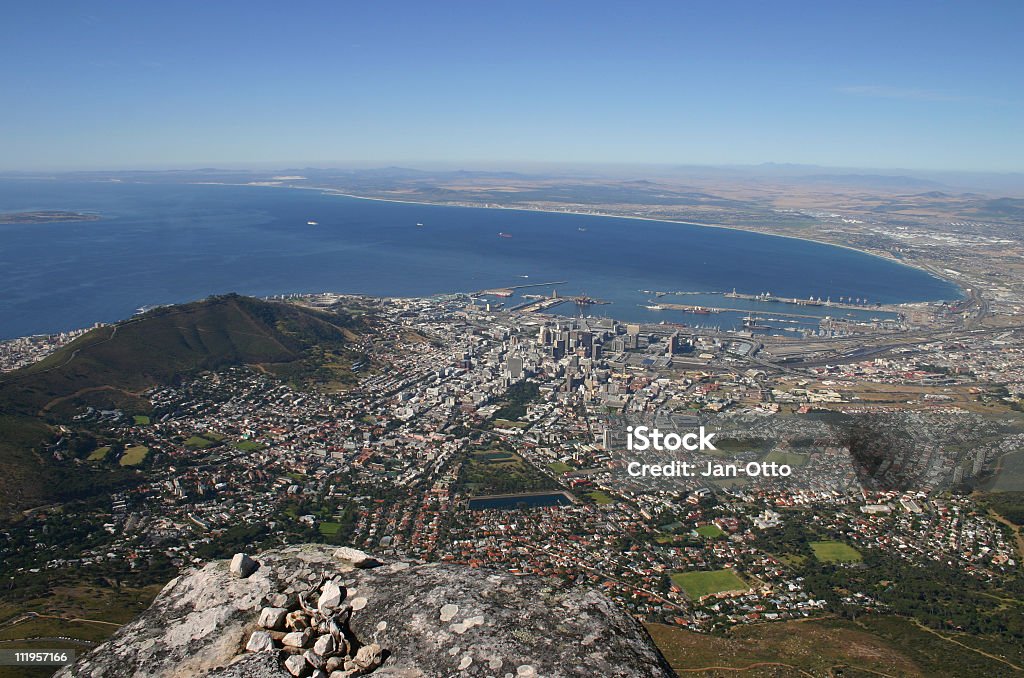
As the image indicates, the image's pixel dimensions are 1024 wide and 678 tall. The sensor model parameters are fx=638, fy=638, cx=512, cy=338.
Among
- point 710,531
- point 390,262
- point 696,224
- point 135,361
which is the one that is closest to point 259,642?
point 710,531

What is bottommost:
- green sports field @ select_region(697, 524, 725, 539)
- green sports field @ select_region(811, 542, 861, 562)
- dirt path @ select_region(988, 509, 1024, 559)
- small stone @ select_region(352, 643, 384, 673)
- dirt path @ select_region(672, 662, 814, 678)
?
green sports field @ select_region(697, 524, 725, 539)

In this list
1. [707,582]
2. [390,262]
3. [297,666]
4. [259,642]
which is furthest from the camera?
[390,262]

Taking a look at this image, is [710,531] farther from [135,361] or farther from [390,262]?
[390,262]

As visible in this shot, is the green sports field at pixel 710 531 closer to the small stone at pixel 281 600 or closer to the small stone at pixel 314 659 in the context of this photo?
the small stone at pixel 281 600

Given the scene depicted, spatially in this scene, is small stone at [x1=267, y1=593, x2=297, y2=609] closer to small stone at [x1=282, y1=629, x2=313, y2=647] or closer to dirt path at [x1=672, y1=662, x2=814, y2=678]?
small stone at [x1=282, y1=629, x2=313, y2=647]

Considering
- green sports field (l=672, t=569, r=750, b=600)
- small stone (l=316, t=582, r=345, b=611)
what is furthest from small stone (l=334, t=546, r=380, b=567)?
green sports field (l=672, t=569, r=750, b=600)

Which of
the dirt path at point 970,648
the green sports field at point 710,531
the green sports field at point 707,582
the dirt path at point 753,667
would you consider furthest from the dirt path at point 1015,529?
the dirt path at point 753,667
